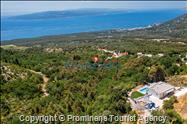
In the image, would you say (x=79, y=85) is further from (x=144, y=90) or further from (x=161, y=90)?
(x=161, y=90)

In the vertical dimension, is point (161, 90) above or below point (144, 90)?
above

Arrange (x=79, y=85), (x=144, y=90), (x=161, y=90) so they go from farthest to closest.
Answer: (x=79, y=85), (x=144, y=90), (x=161, y=90)

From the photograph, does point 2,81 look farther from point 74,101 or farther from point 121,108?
point 121,108

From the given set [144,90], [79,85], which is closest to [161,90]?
[144,90]

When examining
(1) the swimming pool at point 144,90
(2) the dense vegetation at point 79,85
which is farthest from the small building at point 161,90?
(2) the dense vegetation at point 79,85

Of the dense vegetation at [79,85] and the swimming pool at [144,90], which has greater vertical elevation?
the swimming pool at [144,90]

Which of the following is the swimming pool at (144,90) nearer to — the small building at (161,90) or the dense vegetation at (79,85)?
the small building at (161,90)

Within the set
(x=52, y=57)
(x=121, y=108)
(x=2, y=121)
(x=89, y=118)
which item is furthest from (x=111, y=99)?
(x=52, y=57)

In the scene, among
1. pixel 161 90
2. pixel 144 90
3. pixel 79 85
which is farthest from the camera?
pixel 79 85
